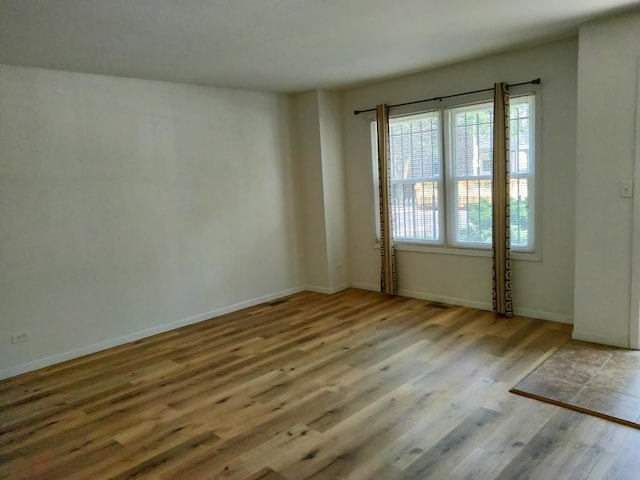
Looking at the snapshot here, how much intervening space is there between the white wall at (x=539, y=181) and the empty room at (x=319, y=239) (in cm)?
2

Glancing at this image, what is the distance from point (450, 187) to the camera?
16.3 ft

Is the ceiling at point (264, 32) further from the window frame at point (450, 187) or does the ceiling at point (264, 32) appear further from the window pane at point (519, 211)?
the window pane at point (519, 211)

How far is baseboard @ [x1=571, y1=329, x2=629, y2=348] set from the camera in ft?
11.9

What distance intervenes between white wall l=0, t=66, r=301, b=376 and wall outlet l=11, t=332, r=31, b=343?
0.04m

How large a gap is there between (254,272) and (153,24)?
123 inches

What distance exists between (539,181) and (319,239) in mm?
2642

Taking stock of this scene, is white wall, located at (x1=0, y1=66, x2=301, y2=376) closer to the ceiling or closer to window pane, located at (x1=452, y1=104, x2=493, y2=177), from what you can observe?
the ceiling

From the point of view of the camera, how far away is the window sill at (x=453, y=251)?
14.5 feet

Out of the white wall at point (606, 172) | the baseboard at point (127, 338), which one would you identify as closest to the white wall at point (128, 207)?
the baseboard at point (127, 338)

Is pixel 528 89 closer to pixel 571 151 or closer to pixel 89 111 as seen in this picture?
pixel 571 151

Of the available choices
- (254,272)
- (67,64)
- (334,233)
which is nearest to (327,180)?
(334,233)

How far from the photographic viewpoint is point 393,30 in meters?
3.47

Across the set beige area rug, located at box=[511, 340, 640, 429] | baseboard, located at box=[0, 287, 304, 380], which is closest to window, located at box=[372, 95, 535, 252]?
beige area rug, located at box=[511, 340, 640, 429]

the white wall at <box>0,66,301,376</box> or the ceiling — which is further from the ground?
the ceiling
